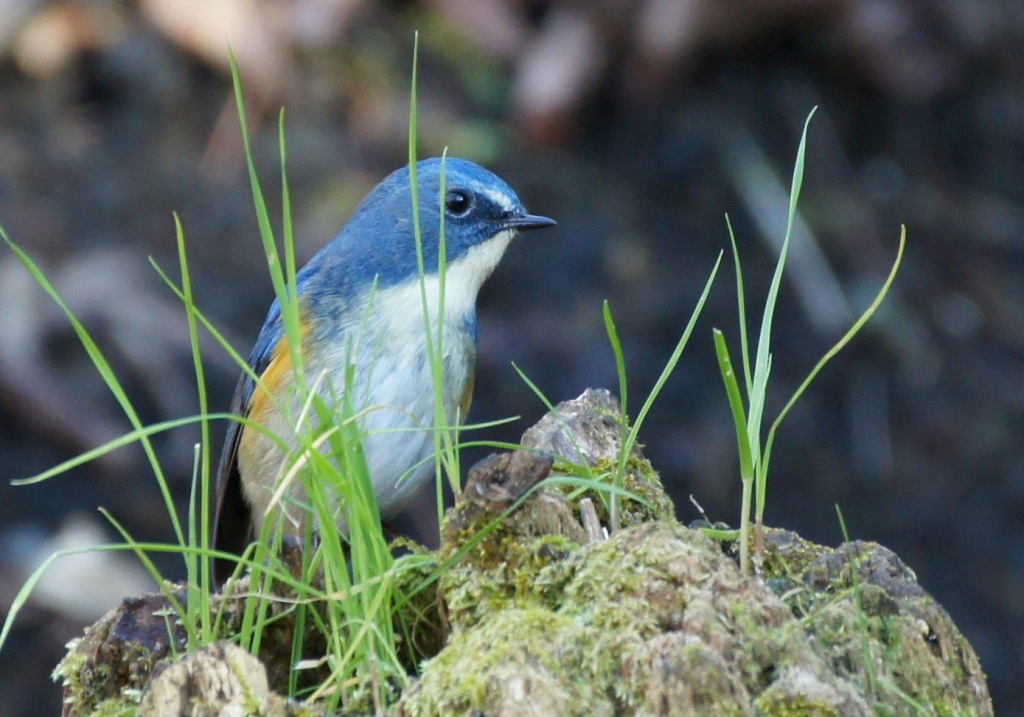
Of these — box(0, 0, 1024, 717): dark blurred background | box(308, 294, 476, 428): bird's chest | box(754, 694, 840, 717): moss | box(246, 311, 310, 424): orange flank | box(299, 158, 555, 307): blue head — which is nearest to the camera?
box(754, 694, 840, 717): moss

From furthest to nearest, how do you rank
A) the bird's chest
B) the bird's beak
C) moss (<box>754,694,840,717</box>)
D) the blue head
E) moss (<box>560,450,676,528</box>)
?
the bird's beak
the blue head
the bird's chest
moss (<box>560,450,676,528</box>)
moss (<box>754,694,840,717</box>)

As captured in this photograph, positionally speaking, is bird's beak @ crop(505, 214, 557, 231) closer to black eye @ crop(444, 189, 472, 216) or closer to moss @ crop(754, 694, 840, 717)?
black eye @ crop(444, 189, 472, 216)

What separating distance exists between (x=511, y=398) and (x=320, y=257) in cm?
211

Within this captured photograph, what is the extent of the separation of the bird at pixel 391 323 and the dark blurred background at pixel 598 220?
75.1 inches

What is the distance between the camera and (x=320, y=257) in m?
4.52

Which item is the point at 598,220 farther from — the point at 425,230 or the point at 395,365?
the point at 395,365

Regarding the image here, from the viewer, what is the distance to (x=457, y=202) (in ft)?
14.3

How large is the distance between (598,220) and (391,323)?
139 inches

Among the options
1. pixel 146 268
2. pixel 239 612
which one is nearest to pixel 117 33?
pixel 146 268

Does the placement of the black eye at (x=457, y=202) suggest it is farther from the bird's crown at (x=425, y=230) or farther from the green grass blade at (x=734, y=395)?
the green grass blade at (x=734, y=395)

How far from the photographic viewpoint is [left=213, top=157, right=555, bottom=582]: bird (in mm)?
4027

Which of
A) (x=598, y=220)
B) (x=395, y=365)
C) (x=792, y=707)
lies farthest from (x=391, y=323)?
(x=598, y=220)

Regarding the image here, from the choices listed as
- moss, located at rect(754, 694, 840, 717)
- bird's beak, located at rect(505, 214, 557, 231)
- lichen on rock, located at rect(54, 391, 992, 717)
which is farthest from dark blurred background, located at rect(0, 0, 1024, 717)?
moss, located at rect(754, 694, 840, 717)

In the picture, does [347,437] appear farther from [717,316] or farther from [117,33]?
[117,33]
